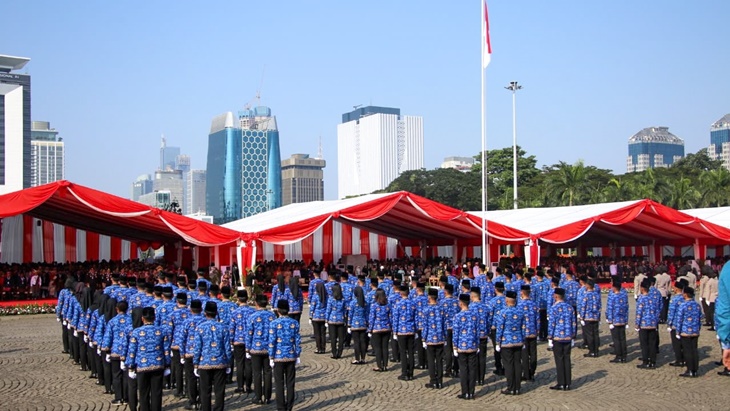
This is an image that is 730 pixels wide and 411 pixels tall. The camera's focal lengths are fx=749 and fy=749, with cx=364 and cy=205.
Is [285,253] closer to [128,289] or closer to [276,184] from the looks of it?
[128,289]

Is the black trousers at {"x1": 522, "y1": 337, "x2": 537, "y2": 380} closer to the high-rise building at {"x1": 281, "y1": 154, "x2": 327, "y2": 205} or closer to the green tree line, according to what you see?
the green tree line

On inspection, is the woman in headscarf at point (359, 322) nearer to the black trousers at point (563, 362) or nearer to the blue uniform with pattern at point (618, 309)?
the black trousers at point (563, 362)

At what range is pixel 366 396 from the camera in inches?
405

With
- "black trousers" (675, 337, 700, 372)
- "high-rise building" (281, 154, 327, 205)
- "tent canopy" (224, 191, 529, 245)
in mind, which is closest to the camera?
"black trousers" (675, 337, 700, 372)

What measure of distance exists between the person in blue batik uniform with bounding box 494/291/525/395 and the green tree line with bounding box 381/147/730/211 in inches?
1495

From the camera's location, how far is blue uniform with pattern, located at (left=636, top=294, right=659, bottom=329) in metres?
12.2

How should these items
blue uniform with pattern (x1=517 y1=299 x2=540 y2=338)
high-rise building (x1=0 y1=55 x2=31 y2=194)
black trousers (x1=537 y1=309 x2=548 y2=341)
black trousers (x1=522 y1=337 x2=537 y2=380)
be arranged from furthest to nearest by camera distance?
high-rise building (x1=0 y1=55 x2=31 y2=194) < black trousers (x1=537 y1=309 x2=548 y2=341) < black trousers (x1=522 y1=337 x2=537 y2=380) < blue uniform with pattern (x1=517 y1=299 x2=540 y2=338)

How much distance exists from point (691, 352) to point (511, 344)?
10.4ft

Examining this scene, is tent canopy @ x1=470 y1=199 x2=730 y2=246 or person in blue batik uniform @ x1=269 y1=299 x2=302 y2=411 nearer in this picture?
person in blue batik uniform @ x1=269 y1=299 x2=302 y2=411

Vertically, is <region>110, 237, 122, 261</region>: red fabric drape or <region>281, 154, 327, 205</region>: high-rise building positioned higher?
<region>281, 154, 327, 205</region>: high-rise building

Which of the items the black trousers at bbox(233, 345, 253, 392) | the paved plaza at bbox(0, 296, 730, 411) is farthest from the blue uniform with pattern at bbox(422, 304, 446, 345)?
the black trousers at bbox(233, 345, 253, 392)

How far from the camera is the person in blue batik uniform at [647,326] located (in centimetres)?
1225

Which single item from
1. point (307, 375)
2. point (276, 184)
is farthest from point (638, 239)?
point (276, 184)

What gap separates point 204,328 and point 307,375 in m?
3.35
